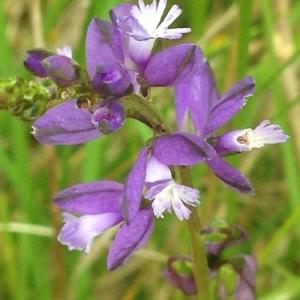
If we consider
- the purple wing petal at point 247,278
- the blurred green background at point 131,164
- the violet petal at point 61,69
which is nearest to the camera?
the violet petal at point 61,69

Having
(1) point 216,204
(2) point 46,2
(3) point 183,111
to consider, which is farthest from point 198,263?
(2) point 46,2

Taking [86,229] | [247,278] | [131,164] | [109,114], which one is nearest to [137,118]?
[109,114]

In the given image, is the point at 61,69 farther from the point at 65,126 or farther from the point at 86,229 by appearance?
the point at 86,229

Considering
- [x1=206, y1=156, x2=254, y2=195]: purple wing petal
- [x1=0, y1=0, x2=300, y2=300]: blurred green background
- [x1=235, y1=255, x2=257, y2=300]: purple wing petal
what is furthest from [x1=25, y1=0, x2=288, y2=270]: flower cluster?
[x1=0, y1=0, x2=300, y2=300]: blurred green background

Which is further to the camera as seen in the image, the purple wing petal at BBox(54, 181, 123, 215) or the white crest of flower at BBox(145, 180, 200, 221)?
the purple wing petal at BBox(54, 181, 123, 215)

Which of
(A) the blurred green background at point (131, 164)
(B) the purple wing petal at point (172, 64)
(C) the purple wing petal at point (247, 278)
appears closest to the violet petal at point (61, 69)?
(B) the purple wing petal at point (172, 64)

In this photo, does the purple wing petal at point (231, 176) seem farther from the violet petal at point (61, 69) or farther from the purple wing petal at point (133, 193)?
the violet petal at point (61, 69)

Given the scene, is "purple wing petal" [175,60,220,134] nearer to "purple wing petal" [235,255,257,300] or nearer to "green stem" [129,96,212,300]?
"green stem" [129,96,212,300]
